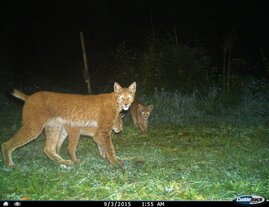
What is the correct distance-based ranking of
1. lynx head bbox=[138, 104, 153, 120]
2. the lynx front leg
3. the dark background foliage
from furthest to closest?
1. the dark background foliage
2. lynx head bbox=[138, 104, 153, 120]
3. the lynx front leg

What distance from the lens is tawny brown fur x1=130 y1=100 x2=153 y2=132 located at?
30.3ft

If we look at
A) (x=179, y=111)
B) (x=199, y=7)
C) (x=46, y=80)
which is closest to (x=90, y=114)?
(x=179, y=111)

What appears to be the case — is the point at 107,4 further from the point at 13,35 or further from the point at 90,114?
the point at 90,114

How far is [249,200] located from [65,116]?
10.3ft

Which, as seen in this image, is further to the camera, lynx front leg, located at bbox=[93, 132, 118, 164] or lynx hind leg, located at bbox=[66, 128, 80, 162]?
lynx hind leg, located at bbox=[66, 128, 80, 162]

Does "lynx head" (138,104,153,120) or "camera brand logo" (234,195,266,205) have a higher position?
"camera brand logo" (234,195,266,205)

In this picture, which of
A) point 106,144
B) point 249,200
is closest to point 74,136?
point 106,144

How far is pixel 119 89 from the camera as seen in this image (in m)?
7.27

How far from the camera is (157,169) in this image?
6.11m

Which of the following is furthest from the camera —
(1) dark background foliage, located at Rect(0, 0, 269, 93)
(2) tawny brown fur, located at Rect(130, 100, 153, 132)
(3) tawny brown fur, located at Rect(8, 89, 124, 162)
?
(1) dark background foliage, located at Rect(0, 0, 269, 93)

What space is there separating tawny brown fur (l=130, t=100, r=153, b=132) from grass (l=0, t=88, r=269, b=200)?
0.48 feet
